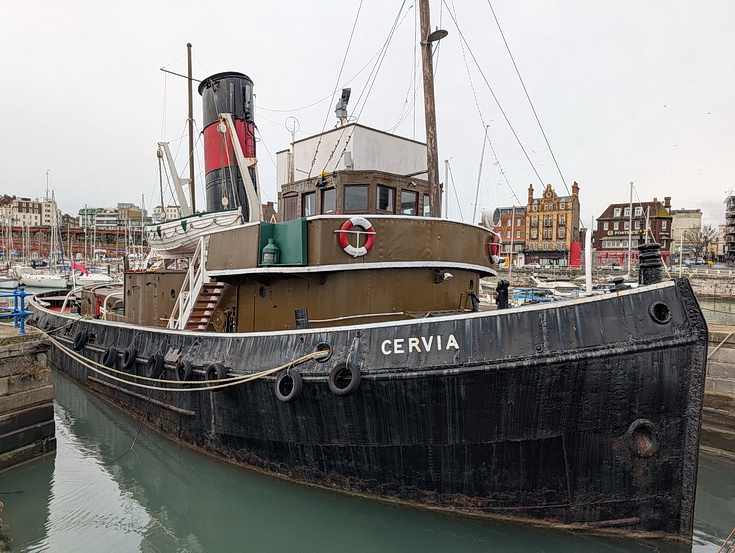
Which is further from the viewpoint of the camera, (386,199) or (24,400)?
(24,400)

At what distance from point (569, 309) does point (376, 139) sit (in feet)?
17.3

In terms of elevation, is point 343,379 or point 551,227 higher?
point 551,227

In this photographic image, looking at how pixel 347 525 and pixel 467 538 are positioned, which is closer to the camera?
pixel 467 538

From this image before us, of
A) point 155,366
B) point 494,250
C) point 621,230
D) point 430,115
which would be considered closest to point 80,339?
point 155,366

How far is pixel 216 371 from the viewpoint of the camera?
289 inches

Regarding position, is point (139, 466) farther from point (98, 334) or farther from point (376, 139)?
point (376, 139)

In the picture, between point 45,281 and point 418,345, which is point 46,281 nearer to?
point 45,281

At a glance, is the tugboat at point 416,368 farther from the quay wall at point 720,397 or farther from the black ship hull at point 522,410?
the quay wall at point 720,397

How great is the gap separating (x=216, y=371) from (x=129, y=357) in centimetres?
321

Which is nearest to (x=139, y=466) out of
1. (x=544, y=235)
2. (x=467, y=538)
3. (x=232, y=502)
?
(x=232, y=502)

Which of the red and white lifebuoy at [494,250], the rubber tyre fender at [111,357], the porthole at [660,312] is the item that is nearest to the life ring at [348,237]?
the red and white lifebuoy at [494,250]

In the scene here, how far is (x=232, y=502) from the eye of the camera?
280 inches

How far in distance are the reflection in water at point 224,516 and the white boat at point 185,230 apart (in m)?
3.93

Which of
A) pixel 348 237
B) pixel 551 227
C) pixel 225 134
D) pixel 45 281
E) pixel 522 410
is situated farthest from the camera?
pixel 551 227
